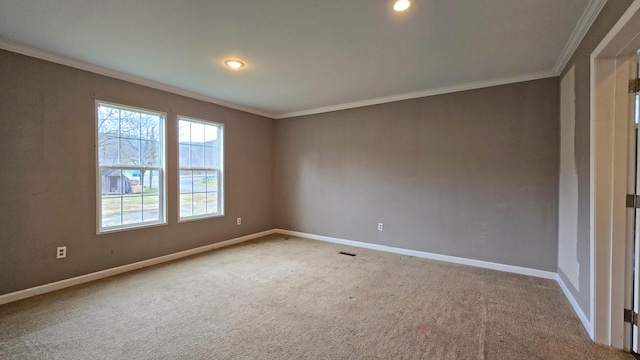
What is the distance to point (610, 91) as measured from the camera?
198cm

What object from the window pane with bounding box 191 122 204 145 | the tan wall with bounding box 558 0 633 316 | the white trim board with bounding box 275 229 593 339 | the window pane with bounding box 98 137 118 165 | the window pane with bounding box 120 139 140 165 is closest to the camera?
the tan wall with bounding box 558 0 633 316

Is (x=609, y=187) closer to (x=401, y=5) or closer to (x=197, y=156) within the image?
(x=401, y=5)

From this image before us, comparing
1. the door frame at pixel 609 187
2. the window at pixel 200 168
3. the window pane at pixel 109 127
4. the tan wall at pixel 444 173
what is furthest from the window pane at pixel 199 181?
the door frame at pixel 609 187

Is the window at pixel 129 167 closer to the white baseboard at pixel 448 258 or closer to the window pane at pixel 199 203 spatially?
the window pane at pixel 199 203

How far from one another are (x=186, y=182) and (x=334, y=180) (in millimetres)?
2445

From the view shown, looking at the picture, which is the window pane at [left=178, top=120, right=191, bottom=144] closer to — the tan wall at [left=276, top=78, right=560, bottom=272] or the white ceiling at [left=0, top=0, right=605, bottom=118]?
the white ceiling at [left=0, top=0, right=605, bottom=118]

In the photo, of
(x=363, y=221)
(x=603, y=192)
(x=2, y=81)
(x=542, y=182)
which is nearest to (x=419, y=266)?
(x=363, y=221)

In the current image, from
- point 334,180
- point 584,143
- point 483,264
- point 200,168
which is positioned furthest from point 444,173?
point 200,168

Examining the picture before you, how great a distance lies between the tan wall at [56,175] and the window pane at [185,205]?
15 cm

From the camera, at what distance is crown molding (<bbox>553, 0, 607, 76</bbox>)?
6.50ft

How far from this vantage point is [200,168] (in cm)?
444

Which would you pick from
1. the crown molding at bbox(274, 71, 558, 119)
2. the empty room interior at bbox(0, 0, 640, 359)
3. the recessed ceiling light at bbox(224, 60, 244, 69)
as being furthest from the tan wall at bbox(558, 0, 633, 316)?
the recessed ceiling light at bbox(224, 60, 244, 69)

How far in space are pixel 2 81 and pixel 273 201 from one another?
3987 mm

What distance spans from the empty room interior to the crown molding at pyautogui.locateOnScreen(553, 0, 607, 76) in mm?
27
